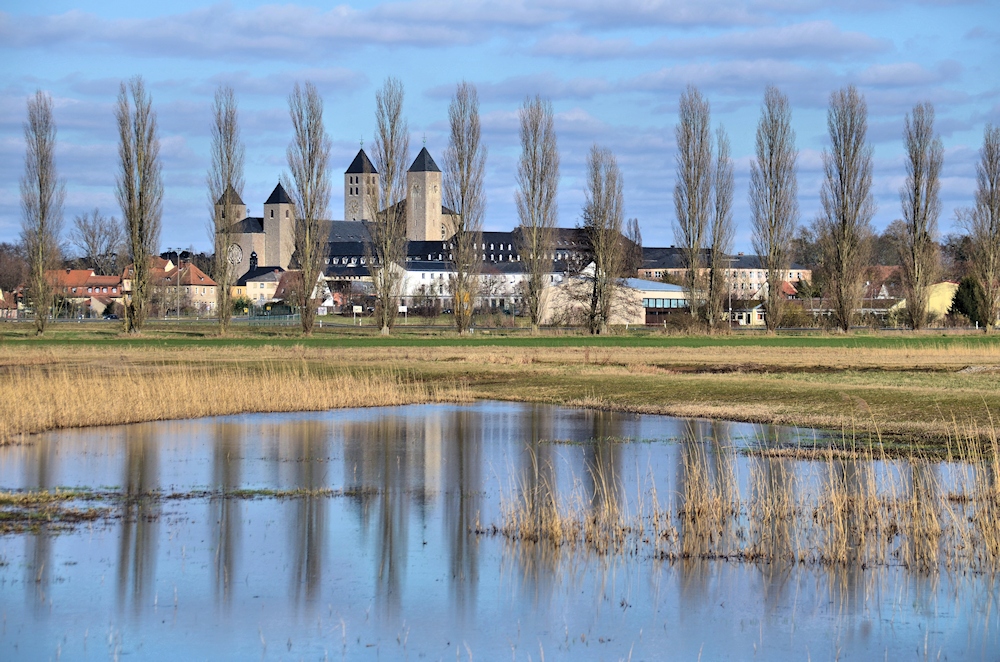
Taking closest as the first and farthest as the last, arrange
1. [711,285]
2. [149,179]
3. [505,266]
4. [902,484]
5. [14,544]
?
[14,544], [902,484], [149,179], [711,285], [505,266]

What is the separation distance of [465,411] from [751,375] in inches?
453

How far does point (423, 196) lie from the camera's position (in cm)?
19675

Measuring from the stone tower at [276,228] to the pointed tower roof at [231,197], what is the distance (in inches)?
5180

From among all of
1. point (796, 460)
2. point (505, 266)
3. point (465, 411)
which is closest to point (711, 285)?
point (465, 411)

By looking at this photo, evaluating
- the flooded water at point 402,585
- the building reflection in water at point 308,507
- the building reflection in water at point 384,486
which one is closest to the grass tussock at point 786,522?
the flooded water at point 402,585

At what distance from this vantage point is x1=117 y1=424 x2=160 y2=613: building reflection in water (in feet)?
34.3

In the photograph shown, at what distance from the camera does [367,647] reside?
8867 millimetres

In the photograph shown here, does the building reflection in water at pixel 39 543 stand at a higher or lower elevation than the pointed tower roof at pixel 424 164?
lower

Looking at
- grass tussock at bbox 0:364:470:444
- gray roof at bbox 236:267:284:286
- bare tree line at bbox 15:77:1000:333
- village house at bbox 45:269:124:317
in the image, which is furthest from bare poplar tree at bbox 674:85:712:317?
gray roof at bbox 236:267:284:286

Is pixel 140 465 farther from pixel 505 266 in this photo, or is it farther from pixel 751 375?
pixel 505 266

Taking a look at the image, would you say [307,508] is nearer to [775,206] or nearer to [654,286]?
[775,206]

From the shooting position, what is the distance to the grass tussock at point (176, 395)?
22391 mm

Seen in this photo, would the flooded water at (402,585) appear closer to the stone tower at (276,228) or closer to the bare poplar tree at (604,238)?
the bare poplar tree at (604,238)

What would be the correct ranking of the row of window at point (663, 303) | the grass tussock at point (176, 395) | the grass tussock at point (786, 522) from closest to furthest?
the grass tussock at point (786, 522)
the grass tussock at point (176, 395)
the row of window at point (663, 303)
